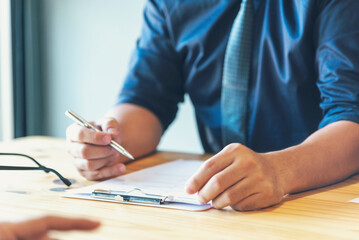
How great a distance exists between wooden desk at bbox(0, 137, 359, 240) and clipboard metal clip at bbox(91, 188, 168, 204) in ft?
0.07

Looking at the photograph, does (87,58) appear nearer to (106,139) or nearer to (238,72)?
(238,72)

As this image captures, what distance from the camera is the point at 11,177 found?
0.97m

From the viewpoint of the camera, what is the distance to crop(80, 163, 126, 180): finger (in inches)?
37.5

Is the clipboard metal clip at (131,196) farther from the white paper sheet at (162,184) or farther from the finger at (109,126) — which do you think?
the finger at (109,126)

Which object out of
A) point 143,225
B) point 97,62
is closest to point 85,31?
point 97,62

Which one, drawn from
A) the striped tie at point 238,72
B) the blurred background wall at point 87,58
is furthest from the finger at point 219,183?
the blurred background wall at point 87,58

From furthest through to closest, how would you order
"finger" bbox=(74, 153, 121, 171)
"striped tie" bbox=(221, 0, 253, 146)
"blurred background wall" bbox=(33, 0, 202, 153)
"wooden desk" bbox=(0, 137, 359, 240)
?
"blurred background wall" bbox=(33, 0, 202, 153) → "striped tie" bbox=(221, 0, 253, 146) → "finger" bbox=(74, 153, 121, 171) → "wooden desk" bbox=(0, 137, 359, 240)

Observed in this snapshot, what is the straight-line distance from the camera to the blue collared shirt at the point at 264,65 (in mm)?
1043

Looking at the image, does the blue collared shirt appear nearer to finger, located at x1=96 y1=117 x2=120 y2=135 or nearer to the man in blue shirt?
the man in blue shirt

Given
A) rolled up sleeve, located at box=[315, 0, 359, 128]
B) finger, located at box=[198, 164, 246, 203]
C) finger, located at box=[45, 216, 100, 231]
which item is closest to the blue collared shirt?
rolled up sleeve, located at box=[315, 0, 359, 128]

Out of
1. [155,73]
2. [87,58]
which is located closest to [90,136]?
[155,73]

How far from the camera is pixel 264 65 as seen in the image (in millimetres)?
1231

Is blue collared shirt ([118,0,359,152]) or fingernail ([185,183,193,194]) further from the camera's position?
blue collared shirt ([118,0,359,152])

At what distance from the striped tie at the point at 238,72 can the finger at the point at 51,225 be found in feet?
2.79
